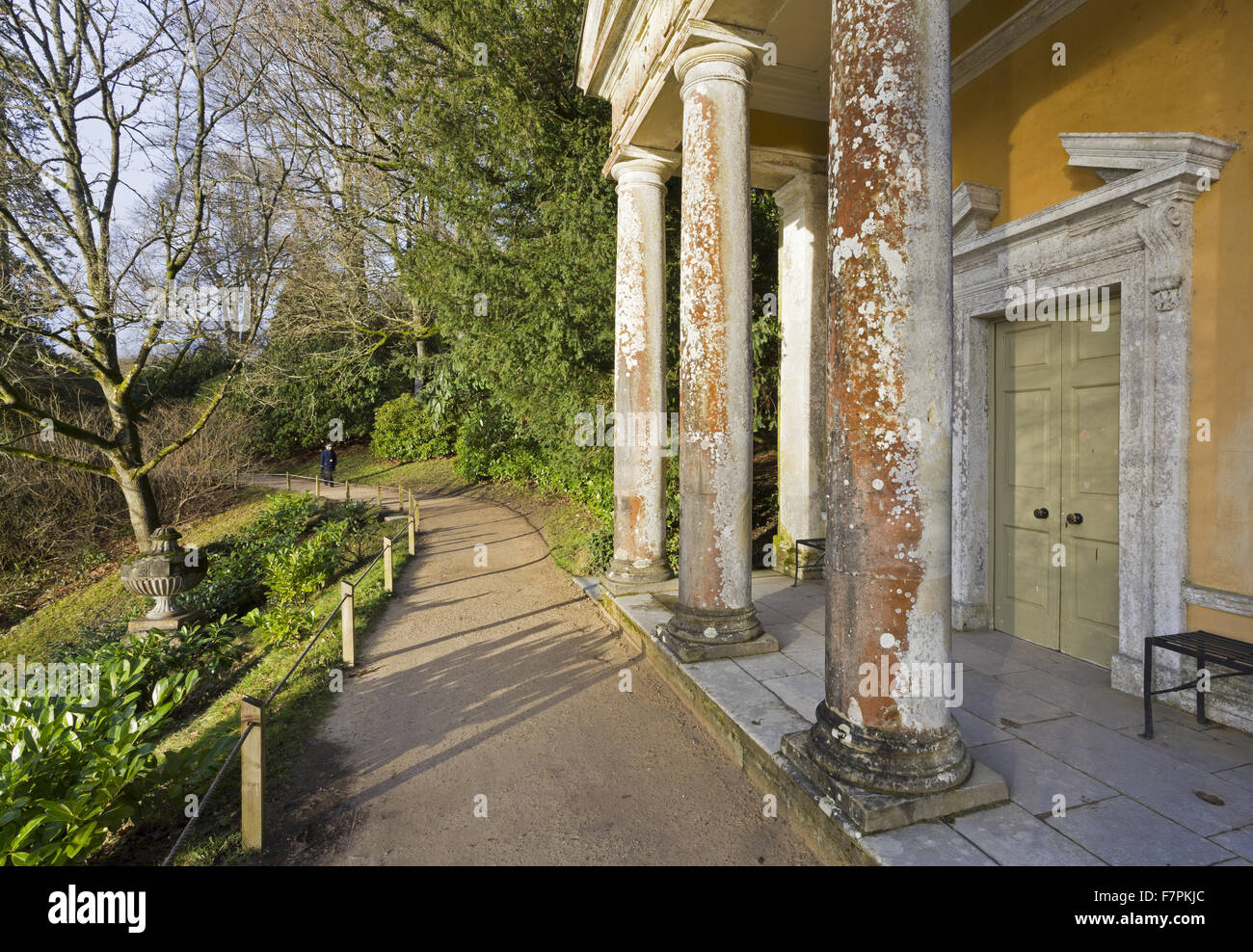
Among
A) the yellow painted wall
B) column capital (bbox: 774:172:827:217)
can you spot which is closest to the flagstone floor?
the yellow painted wall

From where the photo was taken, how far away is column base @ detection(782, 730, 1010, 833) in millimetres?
2652

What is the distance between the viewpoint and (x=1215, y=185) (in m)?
3.75

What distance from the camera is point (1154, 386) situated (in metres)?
3.96

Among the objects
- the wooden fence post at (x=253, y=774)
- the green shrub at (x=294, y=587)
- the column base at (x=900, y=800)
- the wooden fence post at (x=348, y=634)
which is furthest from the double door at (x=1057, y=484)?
the green shrub at (x=294, y=587)

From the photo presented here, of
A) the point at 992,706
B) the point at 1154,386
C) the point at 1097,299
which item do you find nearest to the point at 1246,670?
the point at 992,706

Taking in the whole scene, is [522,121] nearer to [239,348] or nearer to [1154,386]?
[239,348]

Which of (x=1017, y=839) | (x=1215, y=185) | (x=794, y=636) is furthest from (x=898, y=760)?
(x=1215, y=185)

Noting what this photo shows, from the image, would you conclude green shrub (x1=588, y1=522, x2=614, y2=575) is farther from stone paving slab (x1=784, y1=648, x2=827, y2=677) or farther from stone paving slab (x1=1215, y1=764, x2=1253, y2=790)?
stone paving slab (x1=1215, y1=764, x2=1253, y2=790)

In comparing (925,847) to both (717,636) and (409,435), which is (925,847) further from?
(409,435)

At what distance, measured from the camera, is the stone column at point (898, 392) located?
270 centimetres

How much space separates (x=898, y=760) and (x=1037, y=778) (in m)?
0.89

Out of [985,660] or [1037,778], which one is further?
[985,660]

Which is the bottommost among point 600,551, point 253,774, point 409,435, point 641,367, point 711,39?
point 253,774
